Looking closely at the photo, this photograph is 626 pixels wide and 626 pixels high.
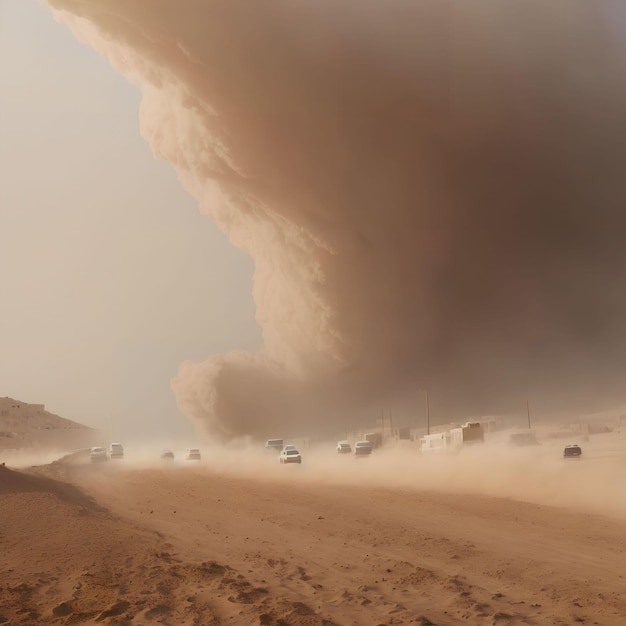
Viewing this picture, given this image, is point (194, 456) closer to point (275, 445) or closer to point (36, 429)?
point (275, 445)

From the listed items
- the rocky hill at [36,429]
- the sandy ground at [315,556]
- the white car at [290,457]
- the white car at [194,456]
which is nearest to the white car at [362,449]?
the white car at [290,457]

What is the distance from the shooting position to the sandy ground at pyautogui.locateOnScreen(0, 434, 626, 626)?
397 inches

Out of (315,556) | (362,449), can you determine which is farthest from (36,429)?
(315,556)

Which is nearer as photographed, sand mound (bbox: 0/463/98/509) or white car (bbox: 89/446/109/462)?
sand mound (bbox: 0/463/98/509)

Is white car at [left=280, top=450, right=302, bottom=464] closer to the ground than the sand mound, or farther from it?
farther from it

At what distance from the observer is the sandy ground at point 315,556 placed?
33.1 ft

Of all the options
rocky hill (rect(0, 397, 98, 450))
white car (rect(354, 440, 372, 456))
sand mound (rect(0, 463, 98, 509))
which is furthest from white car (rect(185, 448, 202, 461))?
rocky hill (rect(0, 397, 98, 450))

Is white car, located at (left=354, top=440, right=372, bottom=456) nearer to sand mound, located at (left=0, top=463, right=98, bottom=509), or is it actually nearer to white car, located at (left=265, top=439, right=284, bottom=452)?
white car, located at (left=265, top=439, right=284, bottom=452)

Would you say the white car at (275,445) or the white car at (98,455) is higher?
the white car at (275,445)

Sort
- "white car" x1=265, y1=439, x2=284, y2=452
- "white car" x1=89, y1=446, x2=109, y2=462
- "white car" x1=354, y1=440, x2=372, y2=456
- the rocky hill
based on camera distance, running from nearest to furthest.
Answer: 1. "white car" x1=354, y1=440, x2=372, y2=456
2. "white car" x1=89, y1=446, x2=109, y2=462
3. "white car" x1=265, y1=439, x2=284, y2=452
4. the rocky hill

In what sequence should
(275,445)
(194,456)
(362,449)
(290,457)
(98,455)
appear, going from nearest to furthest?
(290,457) → (362,449) → (194,456) → (98,455) → (275,445)

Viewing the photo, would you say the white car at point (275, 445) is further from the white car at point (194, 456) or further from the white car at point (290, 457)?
the white car at point (290, 457)

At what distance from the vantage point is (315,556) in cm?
1418

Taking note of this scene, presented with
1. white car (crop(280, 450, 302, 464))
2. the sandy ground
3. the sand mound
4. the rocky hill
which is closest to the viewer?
the sandy ground
